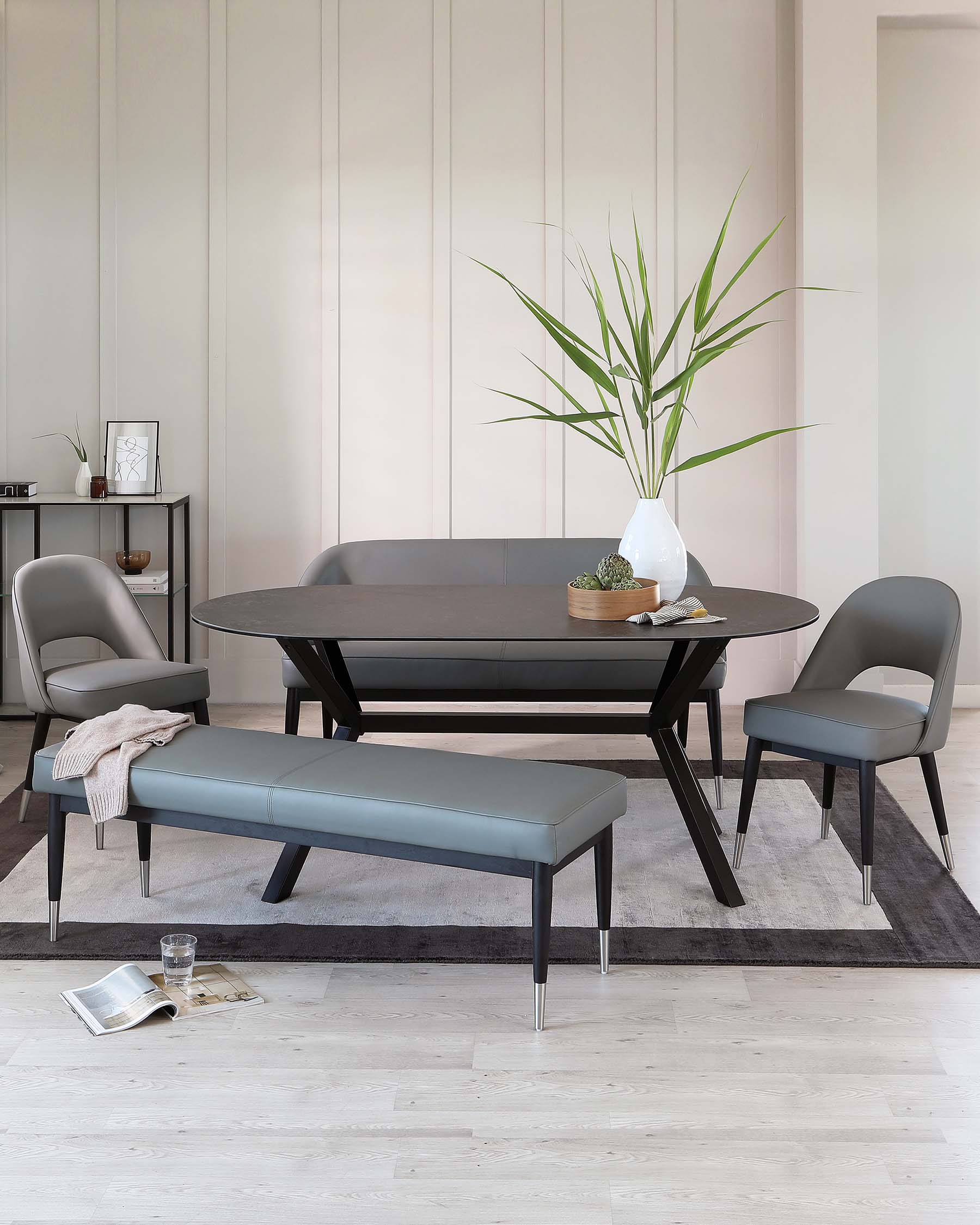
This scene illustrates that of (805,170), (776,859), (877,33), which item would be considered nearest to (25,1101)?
(776,859)

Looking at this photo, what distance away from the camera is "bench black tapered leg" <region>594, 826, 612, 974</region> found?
8.54ft

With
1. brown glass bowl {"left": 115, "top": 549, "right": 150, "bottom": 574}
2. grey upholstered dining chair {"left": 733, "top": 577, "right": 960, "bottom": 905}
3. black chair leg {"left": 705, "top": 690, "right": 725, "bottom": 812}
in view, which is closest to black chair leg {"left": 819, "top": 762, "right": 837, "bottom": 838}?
grey upholstered dining chair {"left": 733, "top": 577, "right": 960, "bottom": 905}

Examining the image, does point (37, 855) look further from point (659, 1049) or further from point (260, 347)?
point (260, 347)

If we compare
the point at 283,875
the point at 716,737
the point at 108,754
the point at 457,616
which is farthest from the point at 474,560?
the point at 108,754

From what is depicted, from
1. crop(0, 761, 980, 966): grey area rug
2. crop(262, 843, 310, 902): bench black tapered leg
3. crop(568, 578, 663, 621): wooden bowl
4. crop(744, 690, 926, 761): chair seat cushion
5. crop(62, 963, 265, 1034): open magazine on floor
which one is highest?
crop(568, 578, 663, 621): wooden bowl

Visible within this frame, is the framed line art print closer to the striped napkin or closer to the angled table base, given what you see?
the angled table base

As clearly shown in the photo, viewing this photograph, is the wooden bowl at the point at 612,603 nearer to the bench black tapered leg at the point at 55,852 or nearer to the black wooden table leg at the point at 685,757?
the black wooden table leg at the point at 685,757

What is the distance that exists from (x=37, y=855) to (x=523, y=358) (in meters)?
2.95

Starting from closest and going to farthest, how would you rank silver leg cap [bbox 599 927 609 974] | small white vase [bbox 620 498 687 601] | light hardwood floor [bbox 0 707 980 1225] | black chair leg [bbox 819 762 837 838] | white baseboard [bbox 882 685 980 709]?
light hardwood floor [bbox 0 707 980 1225] < silver leg cap [bbox 599 927 609 974] < small white vase [bbox 620 498 687 601] < black chair leg [bbox 819 762 837 838] < white baseboard [bbox 882 685 980 709]

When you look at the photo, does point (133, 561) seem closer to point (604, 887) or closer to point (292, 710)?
point (292, 710)

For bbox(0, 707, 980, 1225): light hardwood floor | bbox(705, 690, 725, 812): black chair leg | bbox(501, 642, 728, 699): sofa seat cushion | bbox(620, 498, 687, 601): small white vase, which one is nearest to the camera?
bbox(0, 707, 980, 1225): light hardwood floor

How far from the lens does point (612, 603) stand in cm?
302

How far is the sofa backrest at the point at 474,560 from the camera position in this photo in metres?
4.52

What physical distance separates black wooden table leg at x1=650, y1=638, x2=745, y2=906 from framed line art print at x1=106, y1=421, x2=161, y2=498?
2.86 m
